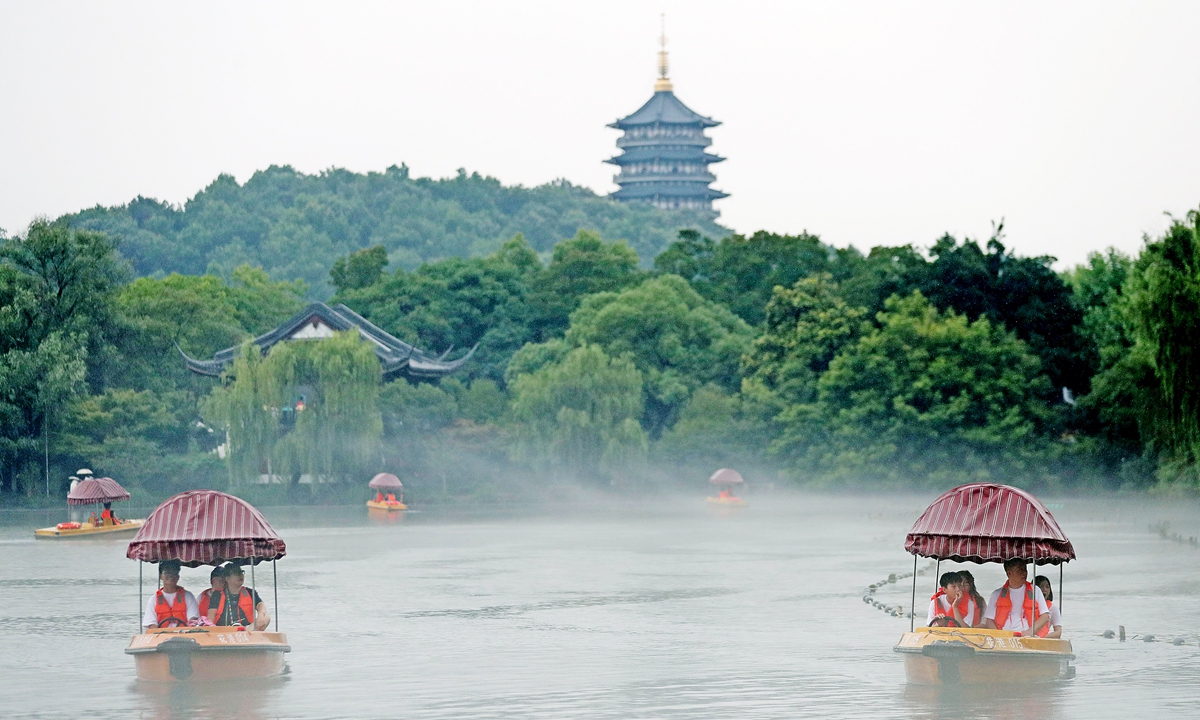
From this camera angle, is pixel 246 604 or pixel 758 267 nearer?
pixel 246 604

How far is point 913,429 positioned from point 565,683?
107 feet

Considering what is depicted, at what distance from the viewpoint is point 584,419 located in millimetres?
51625

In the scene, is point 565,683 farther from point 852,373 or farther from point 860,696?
point 852,373

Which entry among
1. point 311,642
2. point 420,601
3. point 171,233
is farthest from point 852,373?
point 171,233

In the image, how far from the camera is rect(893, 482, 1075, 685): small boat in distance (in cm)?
1460

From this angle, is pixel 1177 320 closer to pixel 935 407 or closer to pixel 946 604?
pixel 946 604

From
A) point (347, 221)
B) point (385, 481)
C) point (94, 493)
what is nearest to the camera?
point (94, 493)

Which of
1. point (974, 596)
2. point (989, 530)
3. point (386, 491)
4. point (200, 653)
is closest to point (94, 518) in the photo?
point (386, 491)

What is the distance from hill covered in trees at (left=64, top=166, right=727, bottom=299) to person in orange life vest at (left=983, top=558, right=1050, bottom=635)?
266ft

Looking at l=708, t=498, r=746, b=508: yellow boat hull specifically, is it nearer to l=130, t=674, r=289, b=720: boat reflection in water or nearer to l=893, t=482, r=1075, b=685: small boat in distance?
l=130, t=674, r=289, b=720: boat reflection in water

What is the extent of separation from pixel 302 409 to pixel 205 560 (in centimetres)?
3521

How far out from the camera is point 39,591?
87.1 ft

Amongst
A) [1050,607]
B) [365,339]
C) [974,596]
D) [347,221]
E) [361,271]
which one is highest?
[347,221]

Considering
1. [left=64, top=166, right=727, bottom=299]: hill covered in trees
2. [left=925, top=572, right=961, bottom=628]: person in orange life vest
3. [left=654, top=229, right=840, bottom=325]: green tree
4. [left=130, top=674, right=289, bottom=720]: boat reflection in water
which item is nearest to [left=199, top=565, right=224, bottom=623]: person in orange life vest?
[left=130, top=674, right=289, bottom=720]: boat reflection in water
